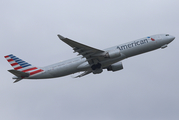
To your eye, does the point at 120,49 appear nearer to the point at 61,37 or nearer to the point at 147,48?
the point at 147,48

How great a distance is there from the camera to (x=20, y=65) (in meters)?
48.8

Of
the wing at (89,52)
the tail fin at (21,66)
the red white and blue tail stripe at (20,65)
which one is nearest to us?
the wing at (89,52)

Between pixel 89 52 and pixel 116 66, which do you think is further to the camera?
pixel 116 66

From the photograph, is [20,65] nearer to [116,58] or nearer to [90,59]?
[90,59]

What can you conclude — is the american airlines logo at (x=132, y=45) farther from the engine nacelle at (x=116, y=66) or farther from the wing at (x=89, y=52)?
the engine nacelle at (x=116, y=66)

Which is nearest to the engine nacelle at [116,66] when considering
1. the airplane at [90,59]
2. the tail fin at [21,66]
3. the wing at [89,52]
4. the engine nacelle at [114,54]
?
the airplane at [90,59]

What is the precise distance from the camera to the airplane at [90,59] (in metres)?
44.3

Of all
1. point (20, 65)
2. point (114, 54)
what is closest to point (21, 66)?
point (20, 65)

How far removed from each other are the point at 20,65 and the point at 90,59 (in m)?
13.1

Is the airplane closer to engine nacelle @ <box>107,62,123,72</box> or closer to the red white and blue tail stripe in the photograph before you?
the red white and blue tail stripe

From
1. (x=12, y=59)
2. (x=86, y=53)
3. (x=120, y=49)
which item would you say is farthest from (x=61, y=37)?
(x=12, y=59)

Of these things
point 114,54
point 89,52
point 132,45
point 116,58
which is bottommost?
point 116,58

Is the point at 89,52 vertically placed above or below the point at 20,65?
below

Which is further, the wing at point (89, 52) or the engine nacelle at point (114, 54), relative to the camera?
the engine nacelle at point (114, 54)
